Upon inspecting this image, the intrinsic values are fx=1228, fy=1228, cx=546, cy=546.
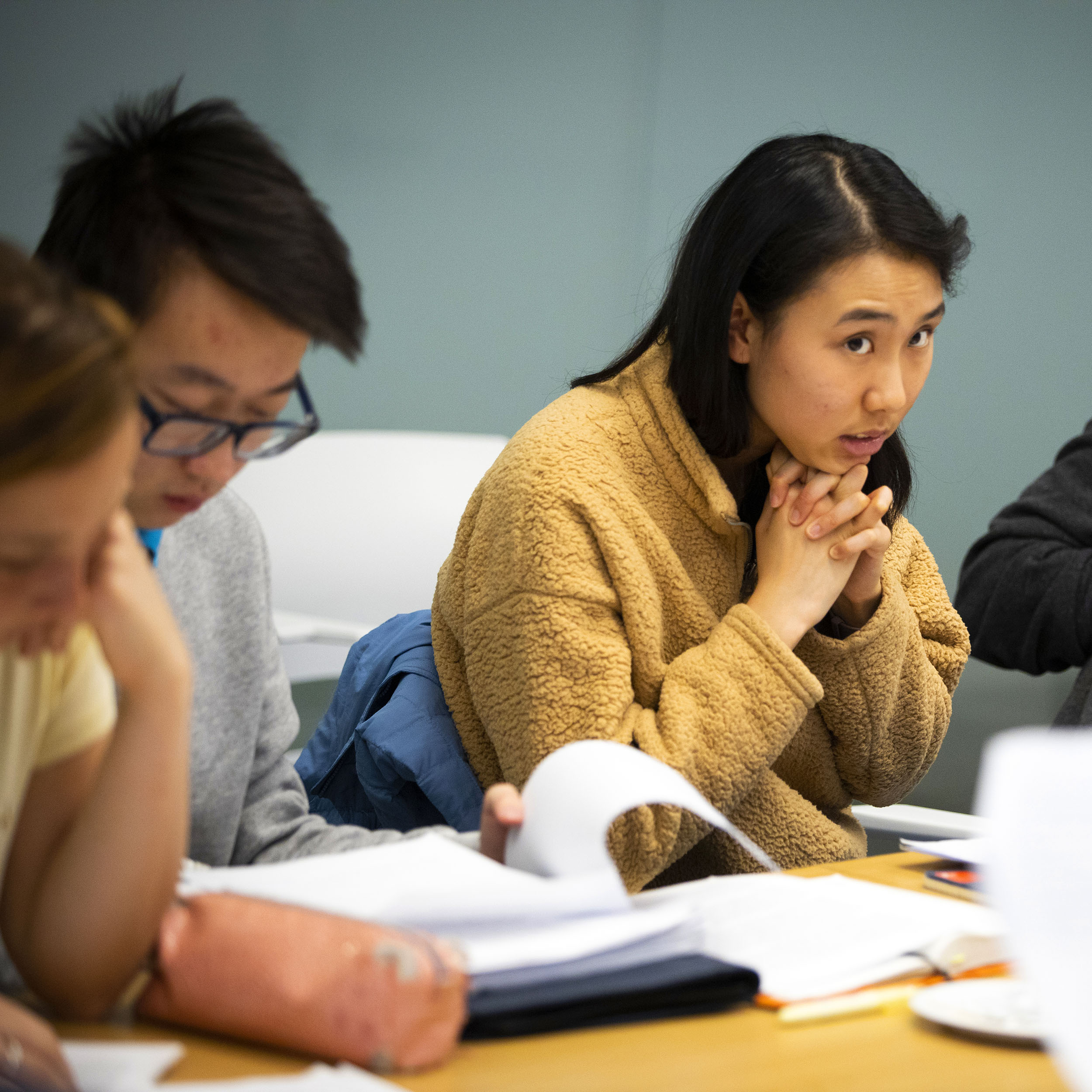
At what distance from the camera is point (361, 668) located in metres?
1.36

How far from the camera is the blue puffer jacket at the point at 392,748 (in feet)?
4.10

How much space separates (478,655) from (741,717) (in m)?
0.28

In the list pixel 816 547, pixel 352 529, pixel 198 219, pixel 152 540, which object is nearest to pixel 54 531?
pixel 198 219

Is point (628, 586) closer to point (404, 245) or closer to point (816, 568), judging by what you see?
point (816, 568)

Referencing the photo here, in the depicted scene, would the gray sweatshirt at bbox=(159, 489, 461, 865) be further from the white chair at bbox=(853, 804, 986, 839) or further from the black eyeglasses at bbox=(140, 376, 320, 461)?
the white chair at bbox=(853, 804, 986, 839)

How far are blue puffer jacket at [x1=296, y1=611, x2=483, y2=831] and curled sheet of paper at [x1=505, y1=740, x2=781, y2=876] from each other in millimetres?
418

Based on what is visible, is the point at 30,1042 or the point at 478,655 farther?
the point at 478,655

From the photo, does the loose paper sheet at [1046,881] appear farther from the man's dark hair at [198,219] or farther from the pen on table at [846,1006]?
the man's dark hair at [198,219]

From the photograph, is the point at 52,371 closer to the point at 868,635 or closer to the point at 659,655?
the point at 659,655

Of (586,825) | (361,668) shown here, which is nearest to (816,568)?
(361,668)

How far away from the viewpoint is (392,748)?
125cm

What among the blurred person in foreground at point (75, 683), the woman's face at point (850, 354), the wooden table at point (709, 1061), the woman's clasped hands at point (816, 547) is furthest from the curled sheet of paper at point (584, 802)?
the woman's face at point (850, 354)

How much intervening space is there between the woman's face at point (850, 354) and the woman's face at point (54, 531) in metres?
0.86

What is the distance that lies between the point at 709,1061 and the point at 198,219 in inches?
23.2
